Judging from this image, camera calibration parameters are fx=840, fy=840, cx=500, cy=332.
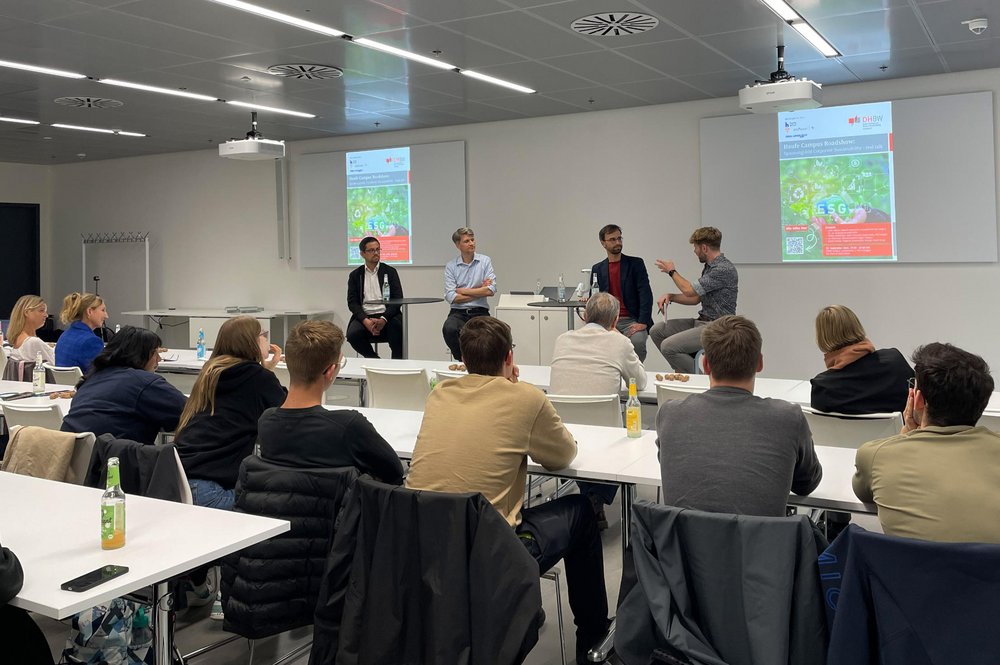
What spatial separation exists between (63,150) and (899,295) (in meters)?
10.8

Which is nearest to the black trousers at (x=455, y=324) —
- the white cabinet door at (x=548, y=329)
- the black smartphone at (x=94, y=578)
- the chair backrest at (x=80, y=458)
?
the white cabinet door at (x=548, y=329)

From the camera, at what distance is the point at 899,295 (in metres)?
7.84

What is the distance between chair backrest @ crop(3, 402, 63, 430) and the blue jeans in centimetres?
117

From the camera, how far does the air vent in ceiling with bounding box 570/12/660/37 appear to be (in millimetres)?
5586

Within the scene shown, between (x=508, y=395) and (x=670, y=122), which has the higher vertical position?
(x=670, y=122)

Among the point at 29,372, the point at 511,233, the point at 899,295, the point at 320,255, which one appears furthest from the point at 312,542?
the point at 320,255

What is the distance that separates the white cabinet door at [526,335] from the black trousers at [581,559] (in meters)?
5.63

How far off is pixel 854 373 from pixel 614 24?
131 inches

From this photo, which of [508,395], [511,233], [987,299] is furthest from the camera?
[511,233]

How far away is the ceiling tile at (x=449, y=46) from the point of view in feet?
19.5

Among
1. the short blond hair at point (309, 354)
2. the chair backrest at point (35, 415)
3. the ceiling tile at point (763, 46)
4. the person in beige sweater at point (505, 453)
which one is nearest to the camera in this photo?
the person in beige sweater at point (505, 453)

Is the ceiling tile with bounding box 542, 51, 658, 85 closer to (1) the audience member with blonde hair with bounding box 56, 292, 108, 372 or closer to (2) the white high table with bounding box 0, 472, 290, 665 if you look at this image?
(1) the audience member with blonde hair with bounding box 56, 292, 108, 372

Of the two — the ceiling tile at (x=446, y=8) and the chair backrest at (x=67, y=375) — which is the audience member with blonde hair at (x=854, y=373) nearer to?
the ceiling tile at (x=446, y=8)

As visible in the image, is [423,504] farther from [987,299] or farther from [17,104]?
[17,104]
